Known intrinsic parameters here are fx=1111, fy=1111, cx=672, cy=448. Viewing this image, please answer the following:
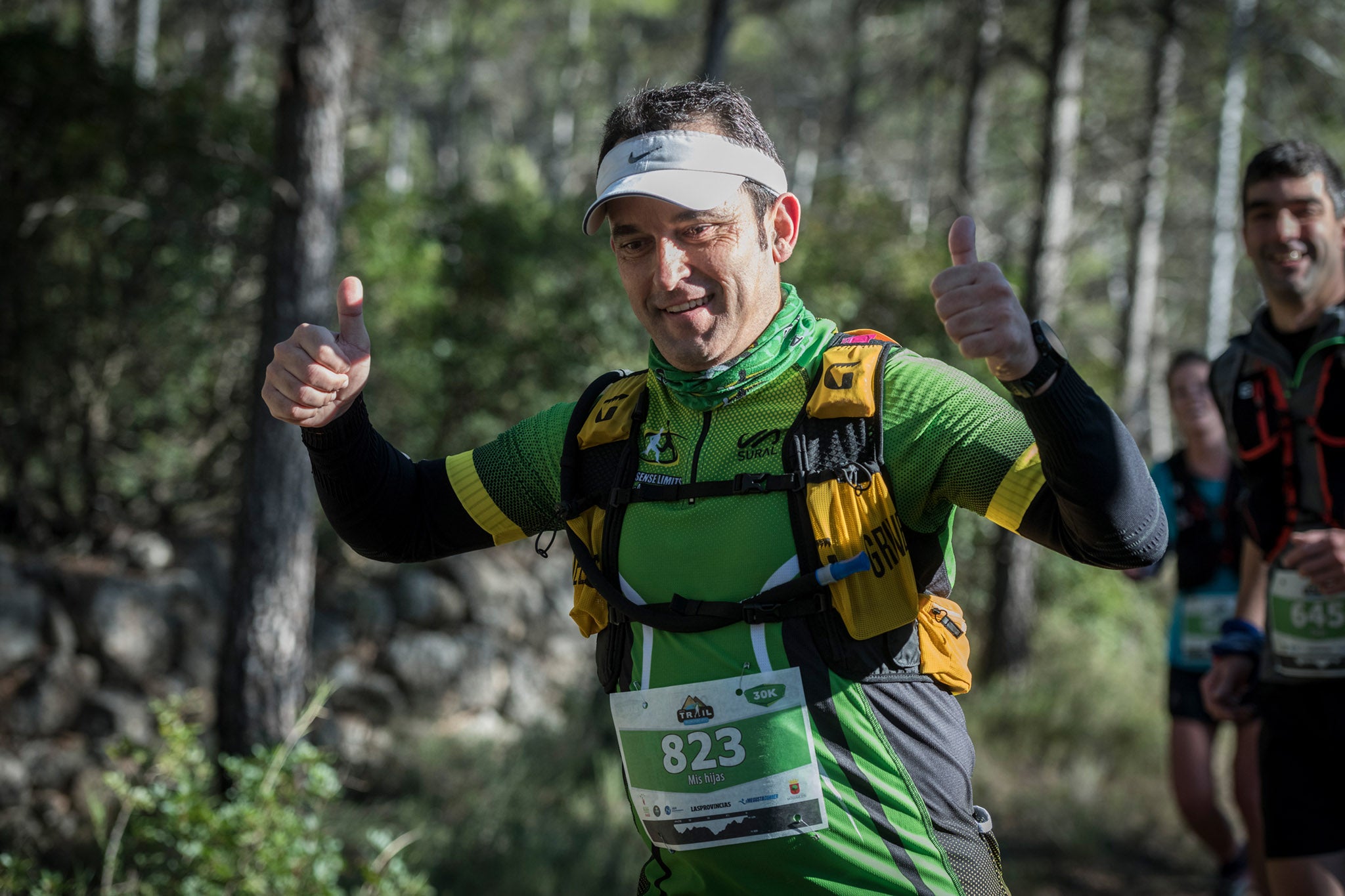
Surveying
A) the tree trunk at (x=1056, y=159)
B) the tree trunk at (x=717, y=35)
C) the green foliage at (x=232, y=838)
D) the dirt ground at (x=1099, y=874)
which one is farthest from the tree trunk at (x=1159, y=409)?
the green foliage at (x=232, y=838)

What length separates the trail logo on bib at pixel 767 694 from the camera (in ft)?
A: 5.89

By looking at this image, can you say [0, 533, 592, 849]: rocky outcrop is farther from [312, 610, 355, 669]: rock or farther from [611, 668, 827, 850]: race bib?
[611, 668, 827, 850]: race bib

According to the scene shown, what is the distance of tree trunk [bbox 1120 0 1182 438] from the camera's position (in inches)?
437

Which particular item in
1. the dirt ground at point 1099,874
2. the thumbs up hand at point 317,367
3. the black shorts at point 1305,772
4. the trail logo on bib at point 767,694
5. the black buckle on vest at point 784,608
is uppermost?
the thumbs up hand at point 317,367

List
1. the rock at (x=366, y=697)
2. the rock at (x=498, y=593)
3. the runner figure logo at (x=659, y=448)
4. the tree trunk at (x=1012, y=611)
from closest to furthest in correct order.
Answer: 1. the runner figure logo at (x=659, y=448)
2. the rock at (x=366, y=697)
3. the rock at (x=498, y=593)
4. the tree trunk at (x=1012, y=611)

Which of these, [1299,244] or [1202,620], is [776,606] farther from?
[1202,620]

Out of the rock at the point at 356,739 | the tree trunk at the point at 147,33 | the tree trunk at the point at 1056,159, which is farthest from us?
the tree trunk at the point at 147,33

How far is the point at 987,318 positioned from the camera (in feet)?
4.95

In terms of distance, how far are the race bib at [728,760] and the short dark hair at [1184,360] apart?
4.10 metres

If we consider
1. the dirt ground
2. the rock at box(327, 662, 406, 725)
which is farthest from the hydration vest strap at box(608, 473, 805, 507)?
the rock at box(327, 662, 406, 725)

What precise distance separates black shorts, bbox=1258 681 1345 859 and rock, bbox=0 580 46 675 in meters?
5.91

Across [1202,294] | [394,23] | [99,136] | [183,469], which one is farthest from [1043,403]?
[1202,294]

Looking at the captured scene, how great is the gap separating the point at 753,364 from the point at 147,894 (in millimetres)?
2685

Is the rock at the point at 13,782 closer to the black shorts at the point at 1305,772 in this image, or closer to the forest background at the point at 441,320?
the forest background at the point at 441,320
